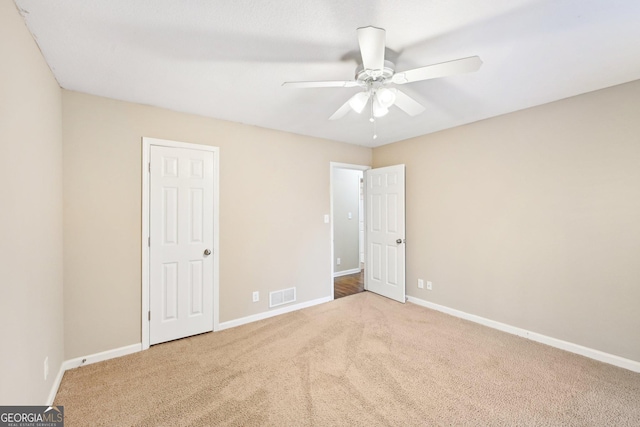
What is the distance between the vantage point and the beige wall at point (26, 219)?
1.23 metres

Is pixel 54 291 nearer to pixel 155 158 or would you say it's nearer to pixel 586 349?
pixel 155 158

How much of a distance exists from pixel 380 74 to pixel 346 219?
13.5ft

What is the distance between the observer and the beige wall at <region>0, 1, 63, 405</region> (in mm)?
1229

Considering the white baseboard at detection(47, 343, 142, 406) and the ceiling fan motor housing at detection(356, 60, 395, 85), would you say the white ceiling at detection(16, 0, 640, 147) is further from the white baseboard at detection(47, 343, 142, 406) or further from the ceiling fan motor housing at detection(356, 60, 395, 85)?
the white baseboard at detection(47, 343, 142, 406)

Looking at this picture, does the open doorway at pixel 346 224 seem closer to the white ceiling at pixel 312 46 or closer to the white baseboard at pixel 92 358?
the white ceiling at pixel 312 46

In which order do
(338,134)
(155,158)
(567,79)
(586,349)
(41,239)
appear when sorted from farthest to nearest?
(338,134) → (155,158) → (586,349) → (567,79) → (41,239)

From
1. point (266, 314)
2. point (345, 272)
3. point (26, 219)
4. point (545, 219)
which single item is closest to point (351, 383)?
point (266, 314)

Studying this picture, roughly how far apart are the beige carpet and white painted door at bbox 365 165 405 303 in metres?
1.10

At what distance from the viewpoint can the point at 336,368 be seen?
223 centimetres

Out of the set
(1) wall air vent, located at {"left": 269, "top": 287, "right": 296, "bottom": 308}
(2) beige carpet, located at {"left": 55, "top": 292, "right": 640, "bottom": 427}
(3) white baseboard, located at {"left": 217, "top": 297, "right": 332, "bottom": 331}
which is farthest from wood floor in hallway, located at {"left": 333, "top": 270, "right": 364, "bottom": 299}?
(2) beige carpet, located at {"left": 55, "top": 292, "right": 640, "bottom": 427}

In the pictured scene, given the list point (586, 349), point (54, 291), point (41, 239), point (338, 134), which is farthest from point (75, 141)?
point (586, 349)

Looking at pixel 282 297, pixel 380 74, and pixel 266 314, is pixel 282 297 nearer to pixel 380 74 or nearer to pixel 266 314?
pixel 266 314

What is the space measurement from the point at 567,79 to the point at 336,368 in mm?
3090

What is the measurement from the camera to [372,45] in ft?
4.58
